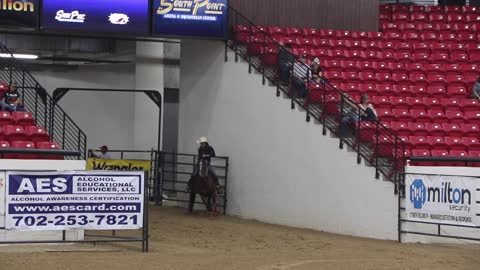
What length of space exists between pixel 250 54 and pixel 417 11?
8.87 meters

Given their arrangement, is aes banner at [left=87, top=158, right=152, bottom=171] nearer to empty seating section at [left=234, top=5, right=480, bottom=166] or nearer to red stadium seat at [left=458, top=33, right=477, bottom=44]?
empty seating section at [left=234, top=5, right=480, bottom=166]

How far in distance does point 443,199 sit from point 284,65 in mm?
6898

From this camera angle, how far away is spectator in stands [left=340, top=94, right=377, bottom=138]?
23.4 meters

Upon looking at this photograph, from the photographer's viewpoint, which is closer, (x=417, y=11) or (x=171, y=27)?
(x=171, y=27)

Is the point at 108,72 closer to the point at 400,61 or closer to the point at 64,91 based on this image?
the point at 64,91

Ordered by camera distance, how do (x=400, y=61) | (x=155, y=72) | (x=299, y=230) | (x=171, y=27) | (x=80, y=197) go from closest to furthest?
1. (x=80, y=197)
2. (x=299, y=230)
3. (x=171, y=27)
4. (x=400, y=61)
5. (x=155, y=72)

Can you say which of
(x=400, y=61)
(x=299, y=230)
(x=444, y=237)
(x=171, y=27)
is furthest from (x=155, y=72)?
(x=444, y=237)

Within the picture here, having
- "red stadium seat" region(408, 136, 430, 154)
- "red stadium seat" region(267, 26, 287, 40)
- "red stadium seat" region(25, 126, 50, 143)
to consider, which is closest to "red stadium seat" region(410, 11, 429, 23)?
"red stadium seat" region(267, 26, 287, 40)

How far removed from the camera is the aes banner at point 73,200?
17062 millimetres

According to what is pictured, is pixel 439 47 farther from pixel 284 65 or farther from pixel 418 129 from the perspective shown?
pixel 284 65

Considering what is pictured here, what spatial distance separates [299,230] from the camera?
78.4 ft

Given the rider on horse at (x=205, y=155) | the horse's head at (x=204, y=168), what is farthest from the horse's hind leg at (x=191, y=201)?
the horse's head at (x=204, y=168)

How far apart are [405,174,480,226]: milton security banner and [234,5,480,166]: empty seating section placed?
7.04ft

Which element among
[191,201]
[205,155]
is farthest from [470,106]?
[191,201]
